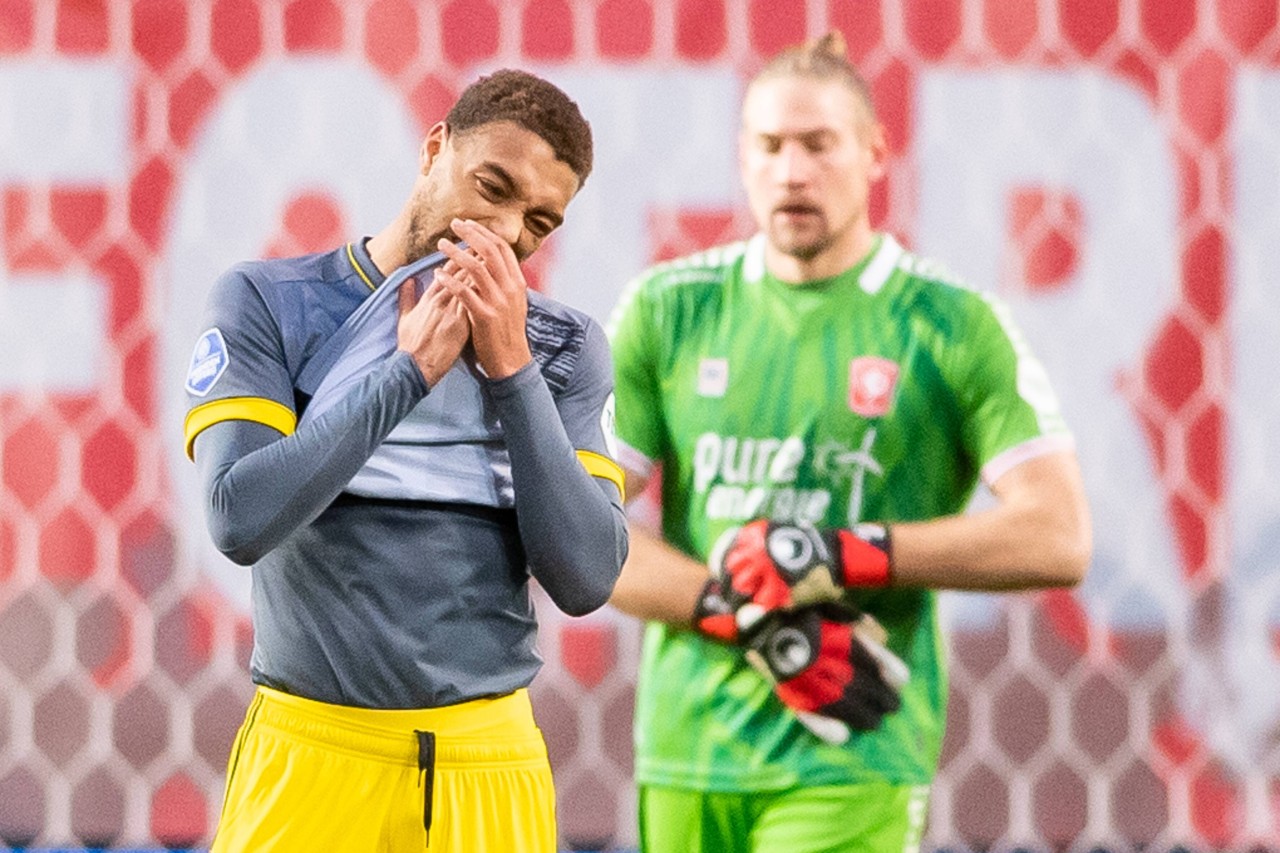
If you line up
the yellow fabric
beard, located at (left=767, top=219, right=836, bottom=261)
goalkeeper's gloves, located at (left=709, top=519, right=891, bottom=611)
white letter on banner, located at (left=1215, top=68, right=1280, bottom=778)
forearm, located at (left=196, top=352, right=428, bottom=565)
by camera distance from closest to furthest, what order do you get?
forearm, located at (left=196, top=352, right=428, bottom=565), the yellow fabric, goalkeeper's gloves, located at (left=709, top=519, right=891, bottom=611), beard, located at (left=767, top=219, right=836, bottom=261), white letter on banner, located at (left=1215, top=68, right=1280, bottom=778)

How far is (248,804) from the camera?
2.60 ft

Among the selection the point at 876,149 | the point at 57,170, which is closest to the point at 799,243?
the point at 876,149

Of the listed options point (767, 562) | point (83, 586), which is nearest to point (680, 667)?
point (767, 562)

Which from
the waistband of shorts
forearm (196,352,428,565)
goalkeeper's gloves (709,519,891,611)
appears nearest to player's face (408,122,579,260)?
forearm (196,352,428,565)

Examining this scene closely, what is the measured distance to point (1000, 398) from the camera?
1256mm

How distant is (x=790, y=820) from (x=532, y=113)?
657 mm

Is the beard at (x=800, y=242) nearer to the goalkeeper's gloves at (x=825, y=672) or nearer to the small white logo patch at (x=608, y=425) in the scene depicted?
the goalkeeper's gloves at (x=825, y=672)

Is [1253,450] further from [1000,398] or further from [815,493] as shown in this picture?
[815,493]

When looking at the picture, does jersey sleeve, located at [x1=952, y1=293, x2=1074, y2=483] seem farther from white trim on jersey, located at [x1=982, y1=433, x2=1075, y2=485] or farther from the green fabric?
the green fabric

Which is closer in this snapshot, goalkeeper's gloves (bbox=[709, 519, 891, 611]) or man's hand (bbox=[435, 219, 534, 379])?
man's hand (bbox=[435, 219, 534, 379])

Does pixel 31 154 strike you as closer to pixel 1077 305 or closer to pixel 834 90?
pixel 834 90

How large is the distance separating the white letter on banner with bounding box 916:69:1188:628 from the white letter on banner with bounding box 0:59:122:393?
924mm

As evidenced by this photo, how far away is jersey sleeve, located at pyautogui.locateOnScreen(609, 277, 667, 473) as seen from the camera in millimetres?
1312

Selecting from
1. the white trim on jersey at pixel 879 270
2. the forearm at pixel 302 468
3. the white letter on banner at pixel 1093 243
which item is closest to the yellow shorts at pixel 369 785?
the forearm at pixel 302 468
